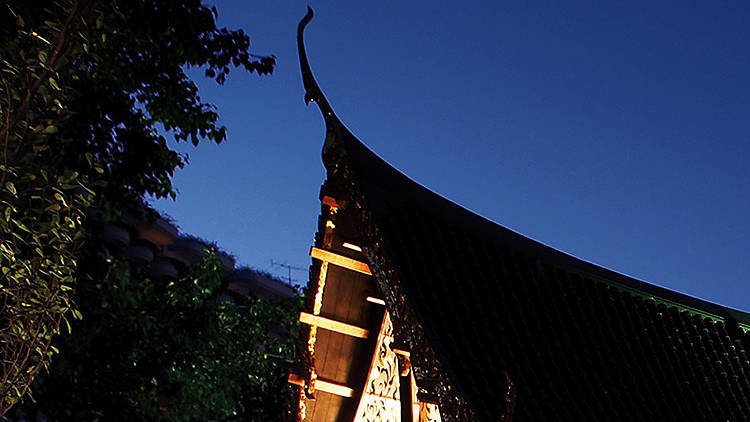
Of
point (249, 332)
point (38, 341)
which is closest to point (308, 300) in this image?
point (38, 341)

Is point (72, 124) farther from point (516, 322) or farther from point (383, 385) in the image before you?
point (516, 322)

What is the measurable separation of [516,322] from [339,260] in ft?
4.19

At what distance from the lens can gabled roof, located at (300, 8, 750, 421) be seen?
12.6ft

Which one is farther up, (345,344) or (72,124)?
(72,124)

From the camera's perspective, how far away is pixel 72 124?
550cm

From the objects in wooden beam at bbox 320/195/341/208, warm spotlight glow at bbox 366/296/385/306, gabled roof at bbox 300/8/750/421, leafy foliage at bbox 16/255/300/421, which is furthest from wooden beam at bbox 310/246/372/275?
leafy foliage at bbox 16/255/300/421

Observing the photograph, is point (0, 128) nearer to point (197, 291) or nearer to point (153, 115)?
point (153, 115)

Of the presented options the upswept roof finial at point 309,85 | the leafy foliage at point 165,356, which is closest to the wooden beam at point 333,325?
the upswept roof finial at point 309,85

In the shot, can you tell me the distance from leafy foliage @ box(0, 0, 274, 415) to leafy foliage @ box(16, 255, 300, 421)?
1.27ft

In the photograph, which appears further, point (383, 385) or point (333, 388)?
point (333, 388)

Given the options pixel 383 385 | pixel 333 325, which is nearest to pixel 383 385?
pixel 383 385

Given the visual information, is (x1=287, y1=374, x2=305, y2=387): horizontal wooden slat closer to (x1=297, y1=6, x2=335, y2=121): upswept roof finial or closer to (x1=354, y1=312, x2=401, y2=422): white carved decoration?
(x1=354, y1=312, x2=401, y2=422): white carved decoration

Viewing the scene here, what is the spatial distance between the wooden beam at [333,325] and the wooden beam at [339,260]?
1.29ft

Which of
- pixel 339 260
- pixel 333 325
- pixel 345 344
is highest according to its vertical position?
pixel 339 260
